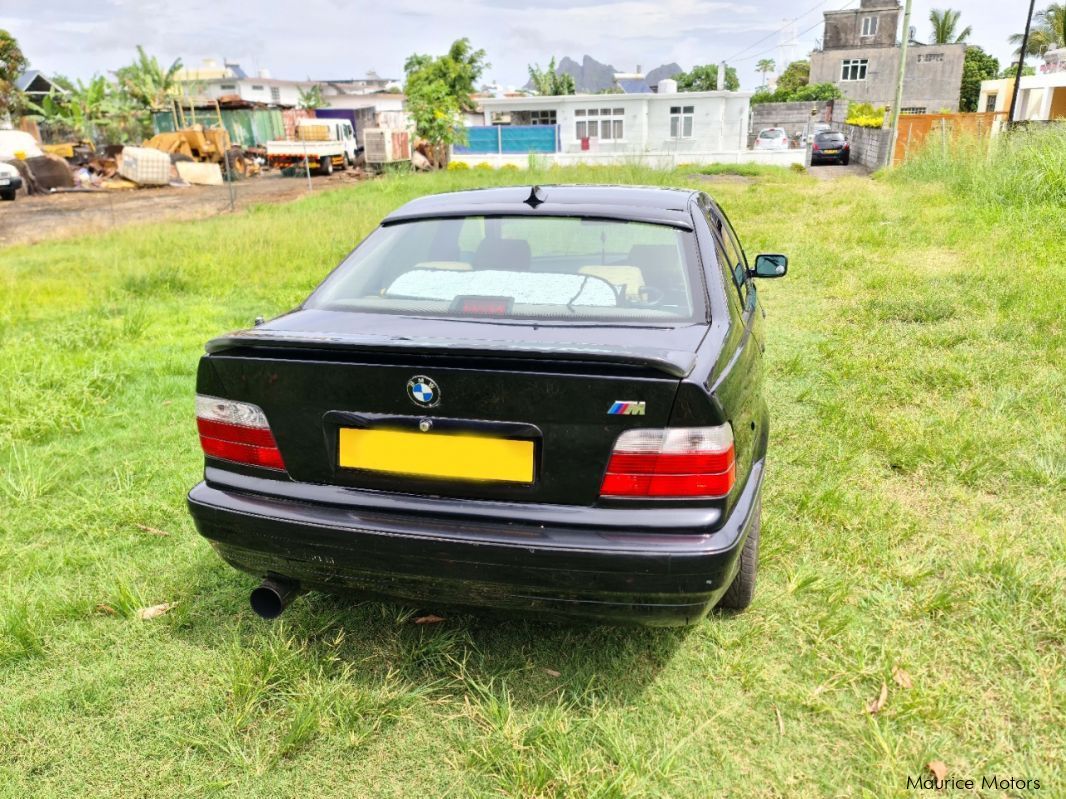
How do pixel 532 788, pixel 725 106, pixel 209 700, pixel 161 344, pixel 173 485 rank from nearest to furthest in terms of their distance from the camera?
pixel 532 788 → pixel 209 700 → pixel 173 485 → pixel 161 344 → pixel 725 106

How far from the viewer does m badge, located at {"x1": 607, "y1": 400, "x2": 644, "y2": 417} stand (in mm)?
1882

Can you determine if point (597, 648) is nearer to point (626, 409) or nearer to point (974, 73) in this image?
point (626, 409)

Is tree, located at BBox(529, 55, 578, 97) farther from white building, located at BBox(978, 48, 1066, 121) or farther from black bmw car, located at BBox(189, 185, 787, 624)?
black bmw car, located at BBox(189, 185, 787, 624)

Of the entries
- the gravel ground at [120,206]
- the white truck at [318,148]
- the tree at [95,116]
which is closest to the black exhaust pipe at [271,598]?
the gravel ground at [120,206]

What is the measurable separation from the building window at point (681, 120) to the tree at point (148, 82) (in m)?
31.0

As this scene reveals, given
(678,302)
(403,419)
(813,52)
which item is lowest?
(403,419)

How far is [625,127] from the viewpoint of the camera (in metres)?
39.0

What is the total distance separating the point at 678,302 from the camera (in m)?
2.48

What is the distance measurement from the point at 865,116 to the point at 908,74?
1988cm

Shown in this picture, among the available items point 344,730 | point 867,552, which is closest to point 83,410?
point 344,730

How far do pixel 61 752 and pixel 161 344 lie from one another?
4.90 meters

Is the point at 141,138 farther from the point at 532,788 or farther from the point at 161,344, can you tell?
the point at 532,788

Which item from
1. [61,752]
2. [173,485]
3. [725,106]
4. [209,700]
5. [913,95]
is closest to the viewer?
[61,752]

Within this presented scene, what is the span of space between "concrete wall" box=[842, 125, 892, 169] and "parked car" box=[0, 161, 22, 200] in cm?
2626
